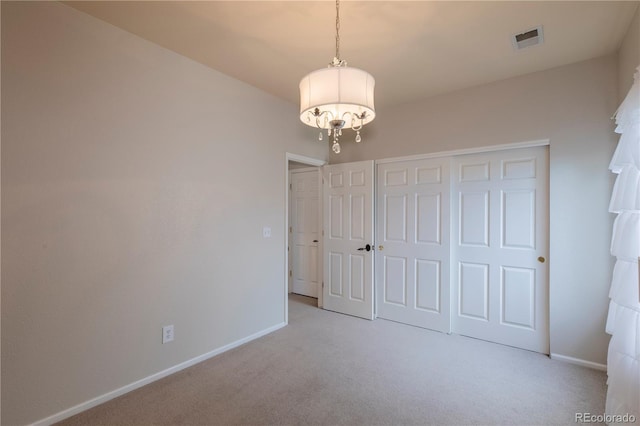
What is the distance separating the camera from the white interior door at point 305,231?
467 centimetres

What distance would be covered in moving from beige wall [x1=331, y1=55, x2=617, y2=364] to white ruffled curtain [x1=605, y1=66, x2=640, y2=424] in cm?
80

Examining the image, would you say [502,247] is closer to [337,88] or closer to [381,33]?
[381,33]

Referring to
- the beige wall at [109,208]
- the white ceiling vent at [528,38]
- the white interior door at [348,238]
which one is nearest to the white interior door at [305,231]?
the white interior door at [348,238]

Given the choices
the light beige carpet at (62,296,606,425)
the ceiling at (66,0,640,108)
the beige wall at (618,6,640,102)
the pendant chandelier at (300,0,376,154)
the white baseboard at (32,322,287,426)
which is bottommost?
the light beige carpet at (62,296,606,425)

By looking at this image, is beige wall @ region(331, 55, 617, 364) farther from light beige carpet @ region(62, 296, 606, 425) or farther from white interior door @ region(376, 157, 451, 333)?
white interior door @ region(376, 157, 451, 333)

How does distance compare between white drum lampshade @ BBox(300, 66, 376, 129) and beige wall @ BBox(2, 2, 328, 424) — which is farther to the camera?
beige wall @ BBox(2, 2, 328, 424)

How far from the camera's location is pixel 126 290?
2.20m

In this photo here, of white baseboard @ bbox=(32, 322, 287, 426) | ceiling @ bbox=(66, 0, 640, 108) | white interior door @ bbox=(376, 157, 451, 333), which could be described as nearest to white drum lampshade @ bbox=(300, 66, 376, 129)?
ceiling @ bbox=(66, 0, 640, 108)

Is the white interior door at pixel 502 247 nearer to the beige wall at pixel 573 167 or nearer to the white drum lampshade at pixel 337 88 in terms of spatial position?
the beige wall at pixel 573 167

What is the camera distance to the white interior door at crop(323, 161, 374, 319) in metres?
3.76

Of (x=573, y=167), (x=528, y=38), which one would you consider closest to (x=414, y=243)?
(x=573, y=167)

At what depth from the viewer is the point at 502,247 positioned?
302 centimetres

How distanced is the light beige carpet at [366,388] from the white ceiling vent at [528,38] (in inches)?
105

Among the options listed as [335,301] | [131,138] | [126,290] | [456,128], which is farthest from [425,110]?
[126,290]
